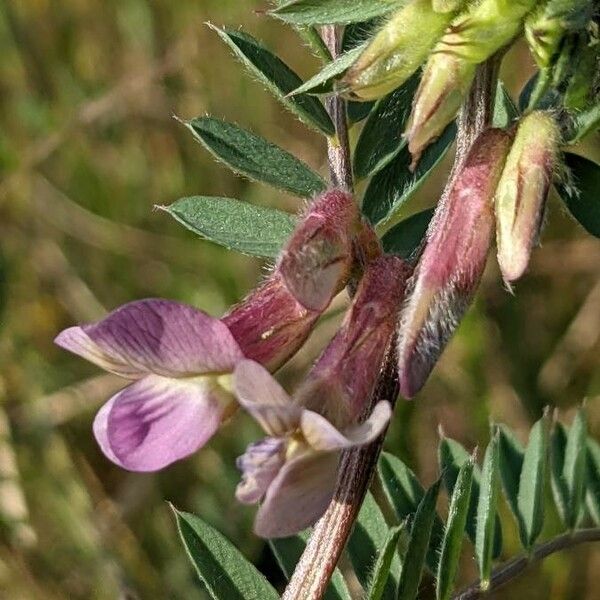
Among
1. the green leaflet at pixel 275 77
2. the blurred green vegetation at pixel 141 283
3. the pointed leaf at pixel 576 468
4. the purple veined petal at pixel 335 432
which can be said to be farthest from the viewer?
the blurred green vegetation at pixel 141 283

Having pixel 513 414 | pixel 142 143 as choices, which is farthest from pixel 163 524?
pixel 142 143

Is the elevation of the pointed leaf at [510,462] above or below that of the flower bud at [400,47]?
below

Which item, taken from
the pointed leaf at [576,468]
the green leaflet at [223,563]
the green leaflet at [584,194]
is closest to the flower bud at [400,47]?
the green leaflet at [584,194]

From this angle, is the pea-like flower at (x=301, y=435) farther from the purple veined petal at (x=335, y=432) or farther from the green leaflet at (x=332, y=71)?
the green leaflet at (x=332, y=71)

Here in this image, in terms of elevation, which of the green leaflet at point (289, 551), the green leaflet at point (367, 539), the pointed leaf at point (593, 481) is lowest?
the pointed leaf at point (593, 481)

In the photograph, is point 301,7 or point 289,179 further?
point 289,179

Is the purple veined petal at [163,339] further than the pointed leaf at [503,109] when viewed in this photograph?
No

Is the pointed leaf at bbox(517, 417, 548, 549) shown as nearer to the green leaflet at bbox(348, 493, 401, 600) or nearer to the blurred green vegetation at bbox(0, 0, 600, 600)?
the green leaflet at bbox(348, 493, 401, 600)

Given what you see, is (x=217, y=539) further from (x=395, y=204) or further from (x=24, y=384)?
(x=24, y=384)
